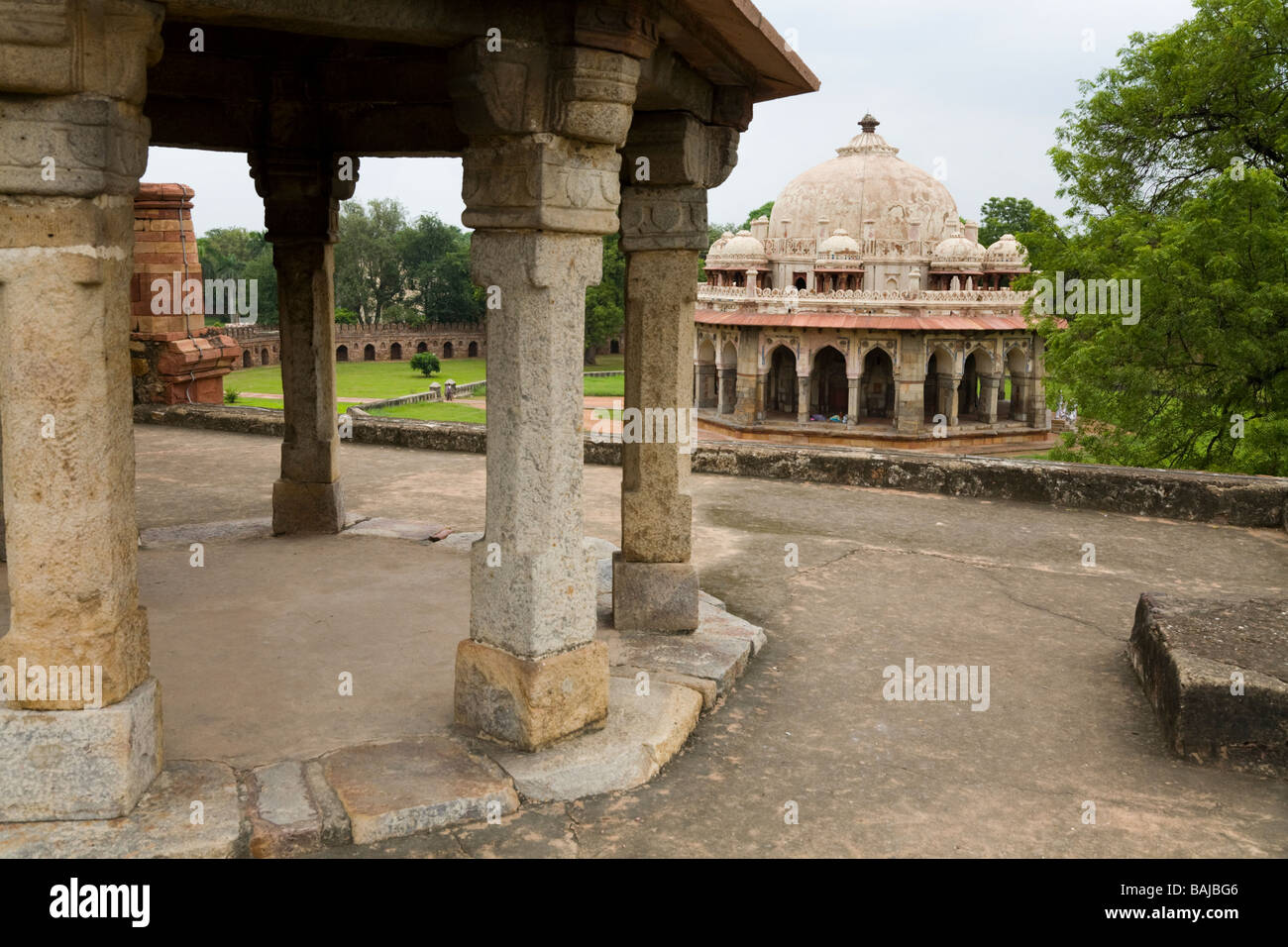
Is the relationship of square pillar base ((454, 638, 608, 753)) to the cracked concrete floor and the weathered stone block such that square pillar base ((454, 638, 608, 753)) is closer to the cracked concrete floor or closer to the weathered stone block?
the cracked concrete floor

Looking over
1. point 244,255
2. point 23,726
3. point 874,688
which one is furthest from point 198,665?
point 244,255

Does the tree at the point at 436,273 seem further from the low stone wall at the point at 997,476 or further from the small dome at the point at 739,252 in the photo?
the low stone wall at the point at 997,476

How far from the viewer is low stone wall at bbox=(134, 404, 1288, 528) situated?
8719 millimetres

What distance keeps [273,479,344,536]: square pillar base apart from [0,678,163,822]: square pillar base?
418 centimetres

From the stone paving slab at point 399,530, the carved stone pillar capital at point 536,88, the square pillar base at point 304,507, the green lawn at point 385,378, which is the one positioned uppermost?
the carved stone pillar capital at point 536,88

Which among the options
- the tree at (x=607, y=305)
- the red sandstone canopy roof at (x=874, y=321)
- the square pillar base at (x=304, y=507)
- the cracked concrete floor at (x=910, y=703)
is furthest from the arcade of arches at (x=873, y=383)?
the square pillar base at (x=304, y=507)

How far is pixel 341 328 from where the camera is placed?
60.3 metres

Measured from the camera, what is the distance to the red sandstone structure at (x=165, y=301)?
42.7 feet

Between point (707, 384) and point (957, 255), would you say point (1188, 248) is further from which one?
point (707, 384)

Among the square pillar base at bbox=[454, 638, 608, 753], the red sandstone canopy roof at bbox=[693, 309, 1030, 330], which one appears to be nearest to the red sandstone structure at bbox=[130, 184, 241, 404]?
the square pillar base at bbox=[454, 638, 608, 753]

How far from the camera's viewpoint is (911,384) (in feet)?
113

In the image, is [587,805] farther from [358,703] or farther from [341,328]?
[341,328]

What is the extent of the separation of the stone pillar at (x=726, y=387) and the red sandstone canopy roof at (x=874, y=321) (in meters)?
2.79

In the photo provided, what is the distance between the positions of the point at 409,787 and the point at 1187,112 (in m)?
19.1
